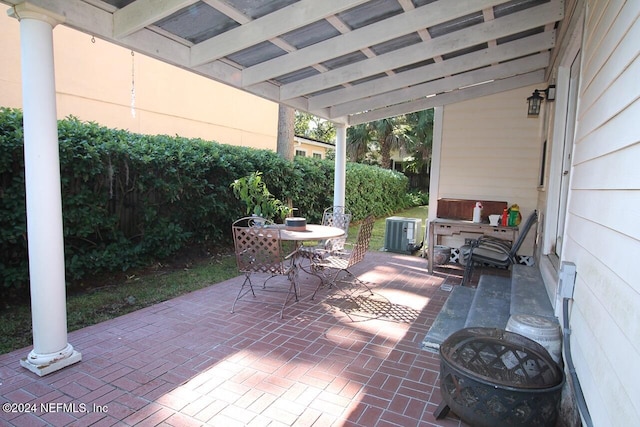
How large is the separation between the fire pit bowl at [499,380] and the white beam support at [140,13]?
2922 millimetres

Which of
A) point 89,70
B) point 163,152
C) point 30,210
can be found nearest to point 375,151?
point 89,70

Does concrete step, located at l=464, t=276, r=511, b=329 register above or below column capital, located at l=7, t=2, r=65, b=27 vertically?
below

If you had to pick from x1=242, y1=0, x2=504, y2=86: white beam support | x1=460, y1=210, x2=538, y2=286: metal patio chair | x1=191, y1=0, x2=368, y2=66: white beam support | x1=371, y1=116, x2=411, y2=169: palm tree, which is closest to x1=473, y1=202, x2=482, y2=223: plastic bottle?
x1=460, y1=210, x2=538, y2=286: metal patio chair

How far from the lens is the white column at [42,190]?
7.95 ft

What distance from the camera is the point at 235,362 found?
9.21ft

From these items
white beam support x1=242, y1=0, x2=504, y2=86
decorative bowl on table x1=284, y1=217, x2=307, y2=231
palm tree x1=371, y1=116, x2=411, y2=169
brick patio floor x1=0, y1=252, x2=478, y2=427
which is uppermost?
palm tree x1=371, y1=116, x2=411, y2=169

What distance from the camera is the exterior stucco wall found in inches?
250

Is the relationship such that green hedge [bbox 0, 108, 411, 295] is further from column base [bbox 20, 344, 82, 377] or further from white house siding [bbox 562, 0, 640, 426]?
white house siding [bbox 562, 0, 640, 426]

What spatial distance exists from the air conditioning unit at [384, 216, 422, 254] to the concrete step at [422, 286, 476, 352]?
276 cm

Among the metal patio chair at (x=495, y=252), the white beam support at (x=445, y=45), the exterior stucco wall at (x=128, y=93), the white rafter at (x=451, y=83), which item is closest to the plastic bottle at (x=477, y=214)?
the metal patio chair at (x=495, y=252)

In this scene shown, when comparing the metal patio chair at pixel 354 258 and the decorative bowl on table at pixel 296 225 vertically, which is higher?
the decorative bowl on table at pixel 296 225

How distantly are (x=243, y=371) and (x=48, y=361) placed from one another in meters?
1.32

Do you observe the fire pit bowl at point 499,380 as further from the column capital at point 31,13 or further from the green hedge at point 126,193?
the green hedge at point 126,193

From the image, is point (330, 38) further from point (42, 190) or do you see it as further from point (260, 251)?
point (42, 190)
